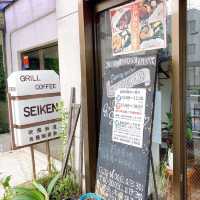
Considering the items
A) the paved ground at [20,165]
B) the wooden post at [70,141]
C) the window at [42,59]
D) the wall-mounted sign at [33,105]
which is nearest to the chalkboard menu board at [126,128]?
the wooden post at [70,141]

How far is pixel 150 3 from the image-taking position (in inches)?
84.9

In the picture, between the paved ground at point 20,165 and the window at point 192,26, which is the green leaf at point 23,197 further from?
the window at point 192,26

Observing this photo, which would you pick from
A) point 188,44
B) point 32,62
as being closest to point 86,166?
point 188,44

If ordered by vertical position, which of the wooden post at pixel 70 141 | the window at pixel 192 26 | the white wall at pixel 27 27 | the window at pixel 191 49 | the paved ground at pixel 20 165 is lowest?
the paved ground at pixel 20 165

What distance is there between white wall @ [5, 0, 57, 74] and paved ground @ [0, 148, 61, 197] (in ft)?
5.90

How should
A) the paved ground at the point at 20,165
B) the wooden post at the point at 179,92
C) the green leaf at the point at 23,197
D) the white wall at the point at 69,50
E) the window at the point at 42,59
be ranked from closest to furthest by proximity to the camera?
the wooden post at the point at 179,92
the green leaf at the point at 23,197
the white wall at the point at 69,50
the paved ground at the point at 20,165
the window at the point at 42,59

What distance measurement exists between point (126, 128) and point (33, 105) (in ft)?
4.72

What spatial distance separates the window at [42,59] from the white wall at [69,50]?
1.25 m

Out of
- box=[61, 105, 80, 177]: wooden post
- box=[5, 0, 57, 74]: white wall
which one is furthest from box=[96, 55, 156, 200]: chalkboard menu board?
box=[5, 0, 57, 74]: white wall

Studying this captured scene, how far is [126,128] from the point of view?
219 cm

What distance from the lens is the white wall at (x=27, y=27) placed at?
396cm

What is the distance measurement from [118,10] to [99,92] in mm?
861

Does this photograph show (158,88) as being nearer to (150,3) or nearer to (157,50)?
(157,50)

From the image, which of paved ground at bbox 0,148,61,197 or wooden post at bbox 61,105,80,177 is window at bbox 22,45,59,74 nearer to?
paved ground at bbox 0,148,61,197
